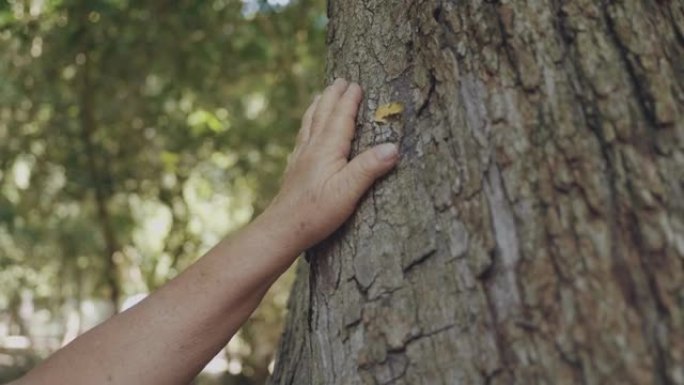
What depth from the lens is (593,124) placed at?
131 cm

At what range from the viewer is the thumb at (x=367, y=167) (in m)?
1.57

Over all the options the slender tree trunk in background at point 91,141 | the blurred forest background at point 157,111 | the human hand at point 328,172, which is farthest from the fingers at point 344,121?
the slender tree trunk in background at point 91,141

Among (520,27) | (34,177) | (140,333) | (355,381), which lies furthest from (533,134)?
(34,177)

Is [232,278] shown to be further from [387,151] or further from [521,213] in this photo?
[521,213]

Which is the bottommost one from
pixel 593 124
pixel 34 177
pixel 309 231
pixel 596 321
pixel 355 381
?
pixel 596 321

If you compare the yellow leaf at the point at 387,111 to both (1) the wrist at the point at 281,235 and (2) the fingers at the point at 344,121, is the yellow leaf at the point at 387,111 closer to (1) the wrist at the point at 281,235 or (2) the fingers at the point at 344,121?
(2) the fingers at the point at 344,121

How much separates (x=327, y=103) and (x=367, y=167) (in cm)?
23

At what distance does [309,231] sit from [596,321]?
63cm

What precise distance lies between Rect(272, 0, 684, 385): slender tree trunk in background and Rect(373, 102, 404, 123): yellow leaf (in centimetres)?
2

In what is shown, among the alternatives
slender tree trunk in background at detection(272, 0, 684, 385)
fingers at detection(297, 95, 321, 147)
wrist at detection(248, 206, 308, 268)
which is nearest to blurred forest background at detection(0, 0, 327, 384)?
fingers at detection(297, 95, 321, 147)

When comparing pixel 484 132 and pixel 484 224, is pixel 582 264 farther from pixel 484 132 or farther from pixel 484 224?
pixel 484 132

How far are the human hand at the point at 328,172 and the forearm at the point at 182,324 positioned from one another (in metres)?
0.06

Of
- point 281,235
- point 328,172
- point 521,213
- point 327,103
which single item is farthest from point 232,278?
point 521,213

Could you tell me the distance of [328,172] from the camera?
1650mm
